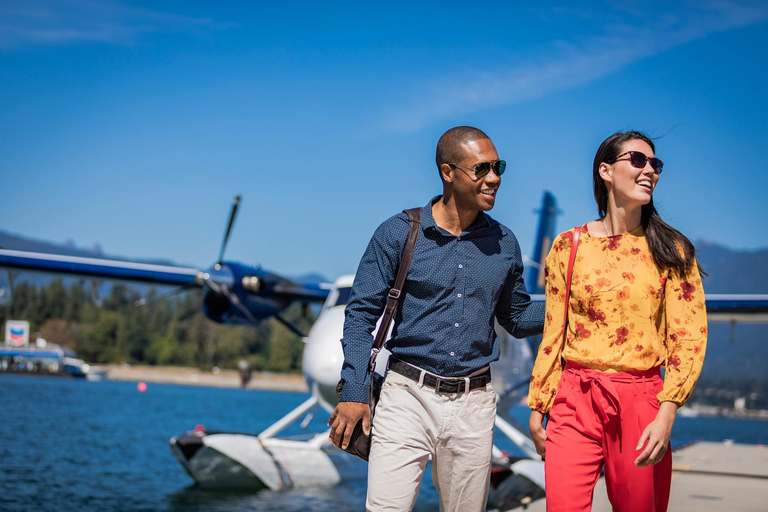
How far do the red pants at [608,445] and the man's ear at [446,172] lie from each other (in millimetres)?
916

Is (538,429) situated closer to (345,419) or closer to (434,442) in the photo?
(434,442)

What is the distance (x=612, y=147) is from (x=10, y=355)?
292ft

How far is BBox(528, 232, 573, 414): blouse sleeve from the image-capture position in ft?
8.89

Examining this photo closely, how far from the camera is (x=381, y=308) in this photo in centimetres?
290

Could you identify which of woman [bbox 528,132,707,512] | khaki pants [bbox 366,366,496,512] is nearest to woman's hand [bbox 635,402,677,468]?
woman [bbox 528,132,707,512]

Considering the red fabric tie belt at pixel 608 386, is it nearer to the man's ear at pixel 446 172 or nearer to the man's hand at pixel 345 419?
the man's hand at pixel 345 419

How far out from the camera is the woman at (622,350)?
8.27 ft

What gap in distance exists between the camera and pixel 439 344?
283 cm

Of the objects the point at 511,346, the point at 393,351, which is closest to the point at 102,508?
the point at 511,346

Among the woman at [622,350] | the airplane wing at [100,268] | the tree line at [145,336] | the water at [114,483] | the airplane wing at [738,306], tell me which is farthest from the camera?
the tree line at [145,336]

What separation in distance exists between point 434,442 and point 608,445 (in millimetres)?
642

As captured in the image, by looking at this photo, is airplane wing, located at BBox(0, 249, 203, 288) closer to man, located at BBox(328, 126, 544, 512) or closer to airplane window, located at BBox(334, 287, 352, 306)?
airplane window, located at BBox(334, 287, 352, 306)

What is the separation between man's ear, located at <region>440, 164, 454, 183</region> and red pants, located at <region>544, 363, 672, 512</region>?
92cm

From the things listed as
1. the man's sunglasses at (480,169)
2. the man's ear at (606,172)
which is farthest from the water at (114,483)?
the man's ear at (606,172)
